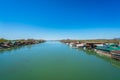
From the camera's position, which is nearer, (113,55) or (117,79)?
(117,79)

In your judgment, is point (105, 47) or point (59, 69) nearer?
point (59, 69)

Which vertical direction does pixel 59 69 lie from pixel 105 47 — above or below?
below

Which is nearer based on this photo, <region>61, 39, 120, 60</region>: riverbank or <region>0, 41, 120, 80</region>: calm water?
<region>0, 41, 120, 80</region>: calm water

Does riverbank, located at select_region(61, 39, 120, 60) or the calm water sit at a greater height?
riverbank, located at select_region(61, 39, 120, 60)

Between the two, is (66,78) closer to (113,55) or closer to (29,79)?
(29,79)

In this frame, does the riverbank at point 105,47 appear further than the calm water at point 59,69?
Yes

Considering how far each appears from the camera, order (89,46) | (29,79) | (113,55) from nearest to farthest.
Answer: (29,79) → (113,55) → (89,46)

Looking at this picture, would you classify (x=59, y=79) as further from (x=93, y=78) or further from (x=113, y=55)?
(x=113, y=55)

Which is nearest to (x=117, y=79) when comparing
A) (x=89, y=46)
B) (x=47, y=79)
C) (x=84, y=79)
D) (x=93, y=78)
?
(x=93, y=78)

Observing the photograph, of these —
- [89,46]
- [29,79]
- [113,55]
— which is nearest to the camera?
[29,79]

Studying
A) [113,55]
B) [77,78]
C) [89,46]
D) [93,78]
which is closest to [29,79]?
[77,78]

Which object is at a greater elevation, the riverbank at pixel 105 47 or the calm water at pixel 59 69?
the riverbank at pixel 105 47
